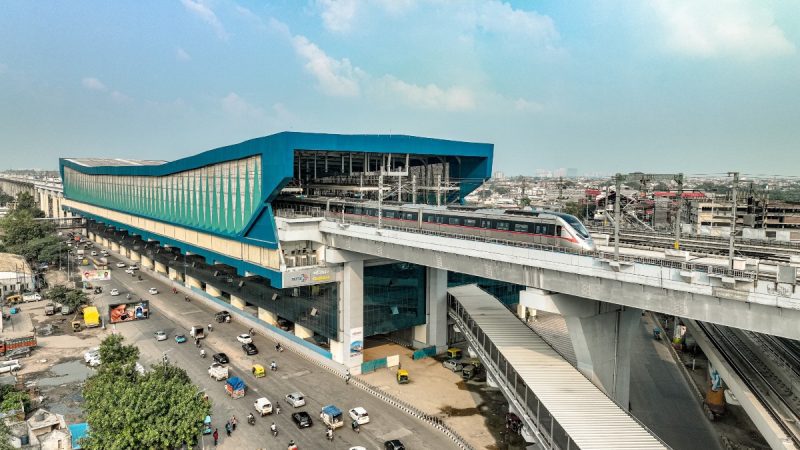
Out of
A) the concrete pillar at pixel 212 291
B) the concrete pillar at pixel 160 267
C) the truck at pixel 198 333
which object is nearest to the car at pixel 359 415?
the truck at pixel 198 333

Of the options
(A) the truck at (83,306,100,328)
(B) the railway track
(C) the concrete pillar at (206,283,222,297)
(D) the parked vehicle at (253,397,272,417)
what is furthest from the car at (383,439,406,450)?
(C) the concrete pillar at (206,283,222,297)

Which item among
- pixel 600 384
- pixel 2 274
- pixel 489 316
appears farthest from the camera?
pixel 2 274

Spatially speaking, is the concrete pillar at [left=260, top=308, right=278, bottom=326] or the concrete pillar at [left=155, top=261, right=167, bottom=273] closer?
the concrete pillar at [left=260, top=308, right=278, bottom=326]

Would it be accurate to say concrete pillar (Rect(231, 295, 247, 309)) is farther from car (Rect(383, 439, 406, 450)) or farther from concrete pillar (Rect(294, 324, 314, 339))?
car (Rect(383, 439, 406, 450))

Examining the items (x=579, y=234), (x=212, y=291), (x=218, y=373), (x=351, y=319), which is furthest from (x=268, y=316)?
(x=579, y=234)

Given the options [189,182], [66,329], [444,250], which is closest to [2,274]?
[66,329]

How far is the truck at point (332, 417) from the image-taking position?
105 feet

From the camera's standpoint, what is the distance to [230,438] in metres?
31.0

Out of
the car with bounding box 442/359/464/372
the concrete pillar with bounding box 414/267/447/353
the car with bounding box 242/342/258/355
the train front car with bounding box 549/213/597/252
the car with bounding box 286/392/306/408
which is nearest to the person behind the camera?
the train front car with bounding box 549/213/597/252

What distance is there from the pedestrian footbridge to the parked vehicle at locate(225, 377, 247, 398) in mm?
16731

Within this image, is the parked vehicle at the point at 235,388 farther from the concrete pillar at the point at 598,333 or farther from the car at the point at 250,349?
the concrete pillar at the point at 598,333

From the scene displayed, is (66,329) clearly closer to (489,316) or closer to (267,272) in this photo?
(267,272)

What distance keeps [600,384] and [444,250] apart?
11.6 m

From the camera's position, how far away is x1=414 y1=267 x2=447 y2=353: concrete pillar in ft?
155
